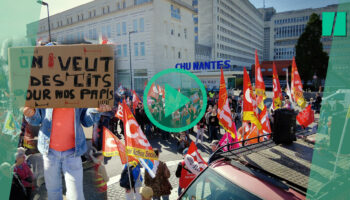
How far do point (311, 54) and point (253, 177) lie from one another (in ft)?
139

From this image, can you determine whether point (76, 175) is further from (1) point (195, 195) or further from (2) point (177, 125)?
(2) point (177, 125)

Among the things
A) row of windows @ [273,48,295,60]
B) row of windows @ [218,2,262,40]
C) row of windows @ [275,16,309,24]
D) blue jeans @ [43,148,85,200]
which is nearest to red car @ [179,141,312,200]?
blue jeans @ [43,148,85,200]

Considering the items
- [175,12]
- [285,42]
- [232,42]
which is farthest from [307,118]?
[285,42]

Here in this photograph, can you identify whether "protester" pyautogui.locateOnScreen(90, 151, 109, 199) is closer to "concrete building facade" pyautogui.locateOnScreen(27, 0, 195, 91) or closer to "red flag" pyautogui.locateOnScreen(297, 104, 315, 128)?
"red flag" pyautogui.locateOnScreen(297, 104, 315, 128)

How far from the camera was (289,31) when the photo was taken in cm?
6994

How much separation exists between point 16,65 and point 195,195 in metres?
2.63

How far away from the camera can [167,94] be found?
12406 millimetres

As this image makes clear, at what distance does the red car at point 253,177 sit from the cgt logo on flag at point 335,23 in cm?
179

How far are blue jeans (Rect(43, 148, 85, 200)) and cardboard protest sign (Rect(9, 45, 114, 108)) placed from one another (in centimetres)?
72

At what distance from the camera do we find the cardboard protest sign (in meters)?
2.67

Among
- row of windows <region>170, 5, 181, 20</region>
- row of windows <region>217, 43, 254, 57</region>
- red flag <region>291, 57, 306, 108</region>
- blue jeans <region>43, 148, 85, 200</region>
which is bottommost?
blue jeans <region>43, 148, 85, 200</region>

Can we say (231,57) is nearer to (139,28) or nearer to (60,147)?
(139,28)
